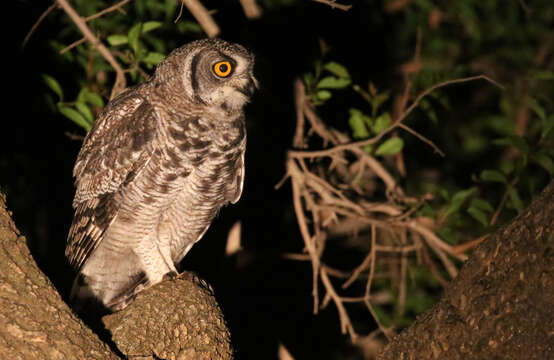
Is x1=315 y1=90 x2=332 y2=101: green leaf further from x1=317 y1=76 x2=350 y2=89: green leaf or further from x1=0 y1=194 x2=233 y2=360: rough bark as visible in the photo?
x1=0 y1=194 x2=233 y2=360: rough bark

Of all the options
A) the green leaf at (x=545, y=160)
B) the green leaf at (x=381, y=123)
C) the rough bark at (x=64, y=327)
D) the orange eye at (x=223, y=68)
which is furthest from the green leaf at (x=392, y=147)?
the rough bark at (x=64, y=327)

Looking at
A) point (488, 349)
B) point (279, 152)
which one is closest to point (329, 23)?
point (279, 152)

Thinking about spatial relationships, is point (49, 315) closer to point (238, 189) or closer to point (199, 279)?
point (199, 279)

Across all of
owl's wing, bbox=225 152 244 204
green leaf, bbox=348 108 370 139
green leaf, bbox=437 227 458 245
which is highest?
owl's wing, bbox=225 152 244 204

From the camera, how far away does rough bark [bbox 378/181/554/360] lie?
4.14 ft

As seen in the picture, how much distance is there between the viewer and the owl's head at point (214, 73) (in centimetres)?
231

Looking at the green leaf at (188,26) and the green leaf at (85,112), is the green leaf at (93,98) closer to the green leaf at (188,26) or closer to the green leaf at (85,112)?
the green leaf at (85,112)

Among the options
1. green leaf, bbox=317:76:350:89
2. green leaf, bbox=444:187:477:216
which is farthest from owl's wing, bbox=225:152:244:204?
green leaf, bbox=444:187:477:216

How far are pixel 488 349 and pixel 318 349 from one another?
350cm

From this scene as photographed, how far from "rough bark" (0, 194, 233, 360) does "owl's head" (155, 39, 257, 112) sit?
93 centimetres

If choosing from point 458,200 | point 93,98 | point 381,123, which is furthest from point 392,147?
point 93,98

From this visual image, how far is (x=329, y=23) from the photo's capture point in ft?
12.5

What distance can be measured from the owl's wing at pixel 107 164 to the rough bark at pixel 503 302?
142 cm

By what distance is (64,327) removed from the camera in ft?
4.32
